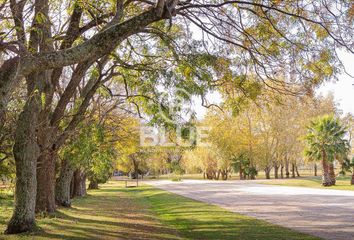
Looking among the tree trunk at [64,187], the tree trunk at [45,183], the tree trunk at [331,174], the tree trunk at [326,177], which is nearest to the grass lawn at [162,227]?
the tree trunk at [45,183]

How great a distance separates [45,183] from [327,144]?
106 ft

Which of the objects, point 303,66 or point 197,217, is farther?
point 197,217

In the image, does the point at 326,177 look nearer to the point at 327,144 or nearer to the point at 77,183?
the point at 327,144

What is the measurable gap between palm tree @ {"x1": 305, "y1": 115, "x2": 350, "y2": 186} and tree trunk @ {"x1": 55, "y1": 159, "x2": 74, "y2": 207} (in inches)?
1047

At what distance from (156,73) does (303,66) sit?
5280 mm

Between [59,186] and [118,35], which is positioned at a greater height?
[118,35]

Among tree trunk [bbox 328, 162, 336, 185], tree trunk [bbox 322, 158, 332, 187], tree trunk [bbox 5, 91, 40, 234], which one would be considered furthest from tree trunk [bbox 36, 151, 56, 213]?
tree trunk [bbox 328, 162, 336, 185]

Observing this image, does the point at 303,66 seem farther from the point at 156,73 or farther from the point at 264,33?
the point at 156,73

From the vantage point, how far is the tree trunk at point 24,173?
13469 millimetres

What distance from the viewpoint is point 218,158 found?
66688 mm

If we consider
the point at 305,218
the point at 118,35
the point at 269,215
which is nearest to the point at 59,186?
the point at 269,215

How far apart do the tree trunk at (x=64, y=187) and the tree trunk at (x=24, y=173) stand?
11508mm

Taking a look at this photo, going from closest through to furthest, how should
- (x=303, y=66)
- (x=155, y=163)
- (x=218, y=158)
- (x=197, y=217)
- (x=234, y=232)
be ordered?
(x=303, y=66) → (x=234, y=232) → (x=197, y=217) → (x=218, y=158) → (x=155, y=163)

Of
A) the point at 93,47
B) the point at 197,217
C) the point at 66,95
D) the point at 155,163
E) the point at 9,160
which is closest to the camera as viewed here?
the point at 93,47
